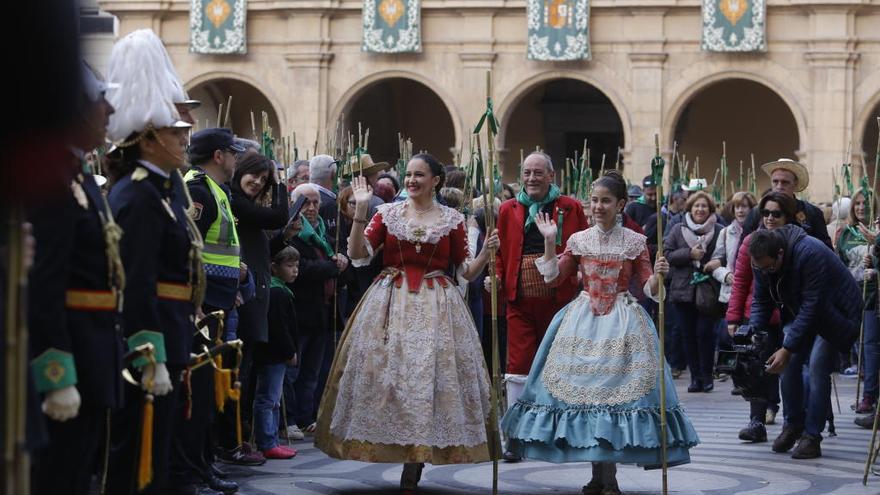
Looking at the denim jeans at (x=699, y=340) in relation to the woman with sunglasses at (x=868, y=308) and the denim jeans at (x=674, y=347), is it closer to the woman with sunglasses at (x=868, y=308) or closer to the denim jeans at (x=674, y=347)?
the denim jeans at (x=674, y=347)

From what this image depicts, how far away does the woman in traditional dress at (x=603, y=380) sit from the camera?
26.5ft

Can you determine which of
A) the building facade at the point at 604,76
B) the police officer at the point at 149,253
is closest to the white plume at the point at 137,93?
the police officer at the point at 149,253

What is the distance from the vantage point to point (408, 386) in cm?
797

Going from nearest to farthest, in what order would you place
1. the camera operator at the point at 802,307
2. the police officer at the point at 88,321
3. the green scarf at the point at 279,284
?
the police officer at the point at 88,321, the camera operator at the point at 802,307, the green scarf at the point at 279,284

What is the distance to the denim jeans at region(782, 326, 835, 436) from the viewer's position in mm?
10211

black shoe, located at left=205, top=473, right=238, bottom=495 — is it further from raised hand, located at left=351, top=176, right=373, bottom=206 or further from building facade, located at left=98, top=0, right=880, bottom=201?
building facade, located at left=98, top=0, right=880, bottom=201

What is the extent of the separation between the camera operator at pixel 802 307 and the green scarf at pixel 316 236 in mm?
2757

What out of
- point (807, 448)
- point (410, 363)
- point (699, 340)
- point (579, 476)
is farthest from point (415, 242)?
point (699, 340)

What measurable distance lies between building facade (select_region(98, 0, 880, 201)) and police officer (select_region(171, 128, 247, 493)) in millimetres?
20616

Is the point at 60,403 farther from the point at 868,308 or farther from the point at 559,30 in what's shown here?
the point at 559,30

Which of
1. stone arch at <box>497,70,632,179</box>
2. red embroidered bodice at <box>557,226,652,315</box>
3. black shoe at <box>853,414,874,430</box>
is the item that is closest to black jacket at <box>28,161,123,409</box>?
red embroidered bodice at <box>557,226,652,315</box>

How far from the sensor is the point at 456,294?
8.30 meters

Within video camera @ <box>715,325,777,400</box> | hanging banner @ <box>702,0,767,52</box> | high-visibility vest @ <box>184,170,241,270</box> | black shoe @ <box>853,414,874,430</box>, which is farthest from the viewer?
hanging banner @ <box>702,0,767,52</box>

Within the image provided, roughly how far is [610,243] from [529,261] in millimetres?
1034
